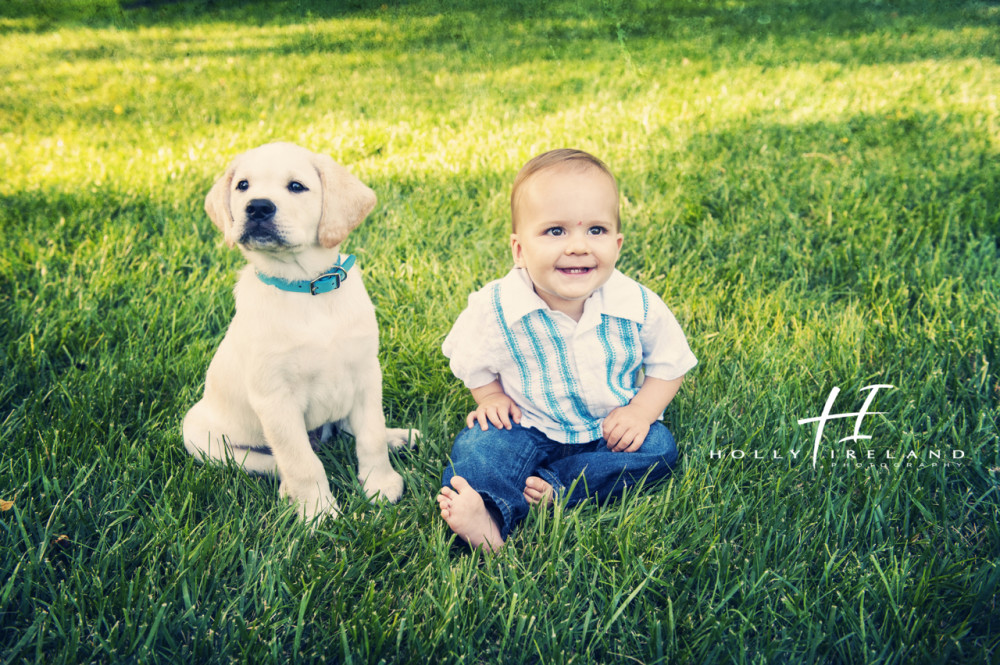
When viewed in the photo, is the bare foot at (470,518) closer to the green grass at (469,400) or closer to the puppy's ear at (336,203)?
the green grass at (469,400)

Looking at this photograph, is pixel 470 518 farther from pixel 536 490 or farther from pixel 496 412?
pixel 496 412

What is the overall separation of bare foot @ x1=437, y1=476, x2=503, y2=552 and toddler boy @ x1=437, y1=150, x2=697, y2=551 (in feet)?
0.16

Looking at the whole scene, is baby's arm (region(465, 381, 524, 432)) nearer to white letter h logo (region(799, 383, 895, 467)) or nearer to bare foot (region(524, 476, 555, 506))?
bare foot (region(524, 476, 555, 506))

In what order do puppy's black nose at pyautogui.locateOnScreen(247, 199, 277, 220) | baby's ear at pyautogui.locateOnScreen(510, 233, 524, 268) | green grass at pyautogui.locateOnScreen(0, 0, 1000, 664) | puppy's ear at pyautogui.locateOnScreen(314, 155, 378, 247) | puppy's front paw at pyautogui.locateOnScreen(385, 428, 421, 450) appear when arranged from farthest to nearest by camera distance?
puppy's front paw at pyautogui.locateOnScreen(385, 428, 421, 450), baby's ear at pyautogui.locateOnScreen(510, 233, 524, 268), puppy's ear at pyautogui.locateOnScreen(314, 155, 378, 247), puppy's black nose at pyautogui.locateOnScreen(247, 199, 277, 220), green grass at pyautogui.locateOnScreen(0, 0, 1000, 664)

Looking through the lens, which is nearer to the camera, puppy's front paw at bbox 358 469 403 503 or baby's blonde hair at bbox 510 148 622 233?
baby's blonde hair at bbox 510 148 622 233

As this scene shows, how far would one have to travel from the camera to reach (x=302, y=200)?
1.94m

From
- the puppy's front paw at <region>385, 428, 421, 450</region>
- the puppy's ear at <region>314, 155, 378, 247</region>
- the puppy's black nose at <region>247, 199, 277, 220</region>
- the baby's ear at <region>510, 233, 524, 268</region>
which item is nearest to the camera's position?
the puppy's black nose at <region>247, 199, 277, 220</region>

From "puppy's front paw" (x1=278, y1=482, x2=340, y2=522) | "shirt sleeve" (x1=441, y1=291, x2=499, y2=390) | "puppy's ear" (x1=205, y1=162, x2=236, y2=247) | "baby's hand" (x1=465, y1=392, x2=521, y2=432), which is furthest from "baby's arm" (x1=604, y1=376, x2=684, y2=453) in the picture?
"puppy's ear" (x1=205, y1=162, x2=236, y2=247)

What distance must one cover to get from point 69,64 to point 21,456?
7.60 m

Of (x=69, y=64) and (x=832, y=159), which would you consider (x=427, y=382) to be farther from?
(x=69, y=64)

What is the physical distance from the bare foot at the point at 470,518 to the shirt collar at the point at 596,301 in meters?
0.58

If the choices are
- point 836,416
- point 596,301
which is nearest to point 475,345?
point 596,301

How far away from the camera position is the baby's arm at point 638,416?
7.07 feet

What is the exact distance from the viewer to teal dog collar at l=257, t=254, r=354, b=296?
2010 mm
